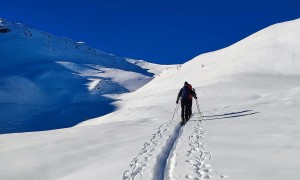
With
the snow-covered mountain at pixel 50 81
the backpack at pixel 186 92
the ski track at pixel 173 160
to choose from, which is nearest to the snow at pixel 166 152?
the ski track at pixel 173 160

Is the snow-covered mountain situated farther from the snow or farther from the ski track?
the ski track

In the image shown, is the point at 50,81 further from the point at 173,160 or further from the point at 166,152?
the point at 173,160

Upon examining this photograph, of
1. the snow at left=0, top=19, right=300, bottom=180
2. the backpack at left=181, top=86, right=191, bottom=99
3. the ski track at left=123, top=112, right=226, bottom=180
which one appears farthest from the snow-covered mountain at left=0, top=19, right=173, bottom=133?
the ski track at left=123, top=112, right=226, bottom=180

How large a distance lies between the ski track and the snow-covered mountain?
25.4m

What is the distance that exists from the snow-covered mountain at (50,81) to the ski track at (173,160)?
25368 mm

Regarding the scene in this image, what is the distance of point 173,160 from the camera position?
30.5ft

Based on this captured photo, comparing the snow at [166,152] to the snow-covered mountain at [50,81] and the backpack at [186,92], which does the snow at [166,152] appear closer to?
the backpack at [186,92]

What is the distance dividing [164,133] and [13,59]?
7274 cm

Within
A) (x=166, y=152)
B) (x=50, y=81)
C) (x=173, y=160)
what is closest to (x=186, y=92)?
(x=166, y=152)

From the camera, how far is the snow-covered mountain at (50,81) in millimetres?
39553

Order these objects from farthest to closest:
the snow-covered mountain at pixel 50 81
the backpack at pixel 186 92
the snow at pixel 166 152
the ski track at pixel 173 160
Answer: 1. the snow-covered mountain at pixel 50 81
2. the backpack at pixel 186 92
3. the snow at pixel 166 152
4. the ski track at pixel 173 160

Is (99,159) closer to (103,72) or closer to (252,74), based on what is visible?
(252,74)

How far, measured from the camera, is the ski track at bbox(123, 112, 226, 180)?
26.6 ft

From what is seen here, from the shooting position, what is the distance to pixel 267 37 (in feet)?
185
